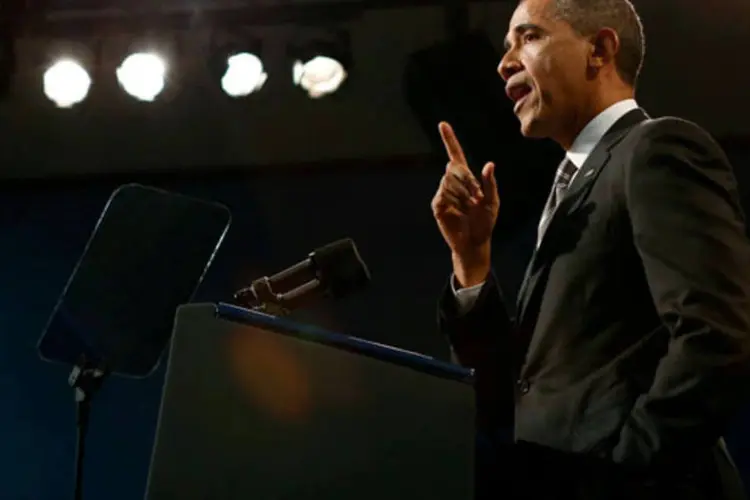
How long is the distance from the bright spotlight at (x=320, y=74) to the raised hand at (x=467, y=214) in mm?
1948

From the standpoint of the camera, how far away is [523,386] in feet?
4.33

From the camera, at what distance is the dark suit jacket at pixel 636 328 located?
3.75 ft

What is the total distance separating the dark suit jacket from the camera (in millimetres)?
1144

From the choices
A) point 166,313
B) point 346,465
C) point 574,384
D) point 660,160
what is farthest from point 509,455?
point 166,313

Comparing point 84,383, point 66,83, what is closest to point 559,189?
point 84,383

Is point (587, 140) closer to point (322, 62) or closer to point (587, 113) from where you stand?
point (587, 113)

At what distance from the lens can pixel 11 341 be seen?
11.6ft

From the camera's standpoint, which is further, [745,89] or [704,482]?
[745,89]

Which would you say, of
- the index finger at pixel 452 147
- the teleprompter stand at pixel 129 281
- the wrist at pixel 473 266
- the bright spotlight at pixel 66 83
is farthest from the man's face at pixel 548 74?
the bright spotlight at pixel 66 83

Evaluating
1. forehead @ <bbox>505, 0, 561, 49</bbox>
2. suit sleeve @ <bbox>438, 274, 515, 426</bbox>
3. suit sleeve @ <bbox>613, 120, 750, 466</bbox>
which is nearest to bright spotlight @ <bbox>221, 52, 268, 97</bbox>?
forehead @ <bbox>505, 0, 561, 49</bbox>

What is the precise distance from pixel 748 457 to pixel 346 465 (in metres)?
2.26

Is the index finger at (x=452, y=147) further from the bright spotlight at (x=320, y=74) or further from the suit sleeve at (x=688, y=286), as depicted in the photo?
the bright spotlight at (x=320, y=74)

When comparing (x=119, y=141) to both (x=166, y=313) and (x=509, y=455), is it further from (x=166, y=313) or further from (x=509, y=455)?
(x=509, y=455)

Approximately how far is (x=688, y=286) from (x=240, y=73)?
7.75ft
